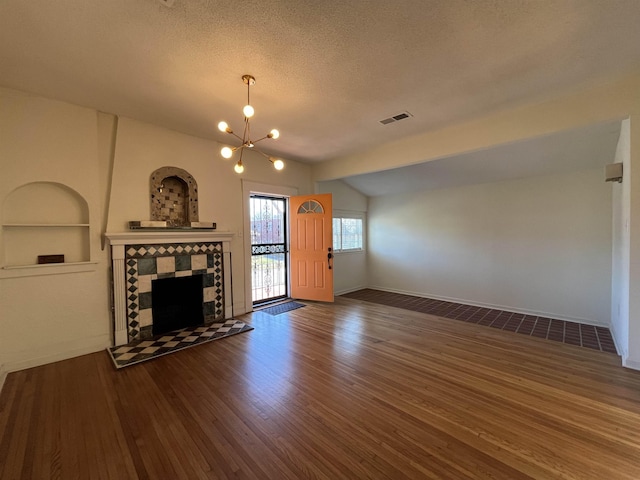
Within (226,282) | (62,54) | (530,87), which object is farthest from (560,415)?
(62,54)

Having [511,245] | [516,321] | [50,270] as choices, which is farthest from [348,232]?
[50,270]

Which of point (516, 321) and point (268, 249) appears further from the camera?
point (268, 249)

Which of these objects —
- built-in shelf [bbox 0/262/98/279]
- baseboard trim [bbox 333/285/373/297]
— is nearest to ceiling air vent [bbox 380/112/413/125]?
baseboard trim [bbox 333/285/373/297]

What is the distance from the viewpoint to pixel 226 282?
4.55 metres

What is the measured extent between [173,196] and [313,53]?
296 cm

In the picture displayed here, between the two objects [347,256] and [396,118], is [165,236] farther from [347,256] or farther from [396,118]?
[347,256]

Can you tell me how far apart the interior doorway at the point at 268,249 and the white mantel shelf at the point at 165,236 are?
84 centimetres

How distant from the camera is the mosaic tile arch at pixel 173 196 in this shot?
12.5 feet

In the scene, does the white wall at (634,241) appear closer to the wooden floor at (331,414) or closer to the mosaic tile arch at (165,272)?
the wooden floor at (331,414)

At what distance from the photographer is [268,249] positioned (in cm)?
554

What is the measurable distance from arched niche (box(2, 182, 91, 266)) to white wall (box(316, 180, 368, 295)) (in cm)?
403

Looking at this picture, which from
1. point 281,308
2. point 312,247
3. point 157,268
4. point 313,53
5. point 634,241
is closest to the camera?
point 313,53

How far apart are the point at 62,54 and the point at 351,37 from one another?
2.42 meters

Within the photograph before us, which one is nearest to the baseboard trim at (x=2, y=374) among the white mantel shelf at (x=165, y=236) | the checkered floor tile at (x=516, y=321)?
the white mantel shelf at (x=165, y=236)
